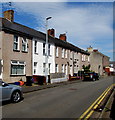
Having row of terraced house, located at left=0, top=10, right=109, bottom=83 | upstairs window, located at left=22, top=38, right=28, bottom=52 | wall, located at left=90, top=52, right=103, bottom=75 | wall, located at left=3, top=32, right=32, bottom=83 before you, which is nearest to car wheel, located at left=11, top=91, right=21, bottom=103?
row of terraced house, located at left=0, top=10, right=109, bottom=83

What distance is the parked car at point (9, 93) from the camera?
26.1 feet

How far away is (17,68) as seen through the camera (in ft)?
57.1

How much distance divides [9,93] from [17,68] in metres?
9.33

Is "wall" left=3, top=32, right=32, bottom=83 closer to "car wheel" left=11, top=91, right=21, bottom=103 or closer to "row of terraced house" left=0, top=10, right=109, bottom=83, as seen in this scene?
"row of terraced house" left=0, top=10, right=109, bottom=83

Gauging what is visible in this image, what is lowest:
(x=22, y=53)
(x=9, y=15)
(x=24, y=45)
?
(x=22, y=53)

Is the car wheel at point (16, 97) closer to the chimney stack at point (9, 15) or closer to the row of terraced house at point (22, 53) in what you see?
the row of terraced house at point (22, 53)

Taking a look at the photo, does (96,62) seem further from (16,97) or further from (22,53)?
(16,97)

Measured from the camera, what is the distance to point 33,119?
5.88m

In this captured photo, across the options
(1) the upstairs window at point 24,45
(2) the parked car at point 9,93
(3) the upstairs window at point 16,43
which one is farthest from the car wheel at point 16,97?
(1) the upstairs window at point 24,45

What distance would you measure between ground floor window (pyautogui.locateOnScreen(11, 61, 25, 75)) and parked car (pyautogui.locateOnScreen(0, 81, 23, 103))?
809cm

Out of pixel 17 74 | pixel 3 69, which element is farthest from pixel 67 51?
pixel 3 69

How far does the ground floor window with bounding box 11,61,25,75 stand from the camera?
16.9 metres

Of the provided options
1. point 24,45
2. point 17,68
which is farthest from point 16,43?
point 17,68

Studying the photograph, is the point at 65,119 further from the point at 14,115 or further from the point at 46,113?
the point at 14,115
